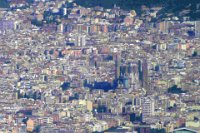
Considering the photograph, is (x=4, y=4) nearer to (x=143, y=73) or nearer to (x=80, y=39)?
(x=80, y=39)

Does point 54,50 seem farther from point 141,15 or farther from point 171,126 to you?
point 171,126

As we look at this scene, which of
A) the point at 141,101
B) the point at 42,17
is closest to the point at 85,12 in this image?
the point at 42,17

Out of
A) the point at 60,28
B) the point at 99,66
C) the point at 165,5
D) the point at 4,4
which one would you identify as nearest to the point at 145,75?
the point at 99,66

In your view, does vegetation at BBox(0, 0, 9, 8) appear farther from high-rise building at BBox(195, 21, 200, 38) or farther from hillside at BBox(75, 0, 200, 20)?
high-rise building at BBox(195, 21, 200, 38)

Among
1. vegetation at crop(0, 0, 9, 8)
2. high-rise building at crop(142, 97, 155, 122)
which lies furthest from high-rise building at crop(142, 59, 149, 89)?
vegetation at crop(0, 0, 9, 8)

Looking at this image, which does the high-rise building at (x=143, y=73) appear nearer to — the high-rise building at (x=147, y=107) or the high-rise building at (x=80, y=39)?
the high-rise building at (x=147, y=107)

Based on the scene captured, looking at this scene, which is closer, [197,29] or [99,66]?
[99,66]
